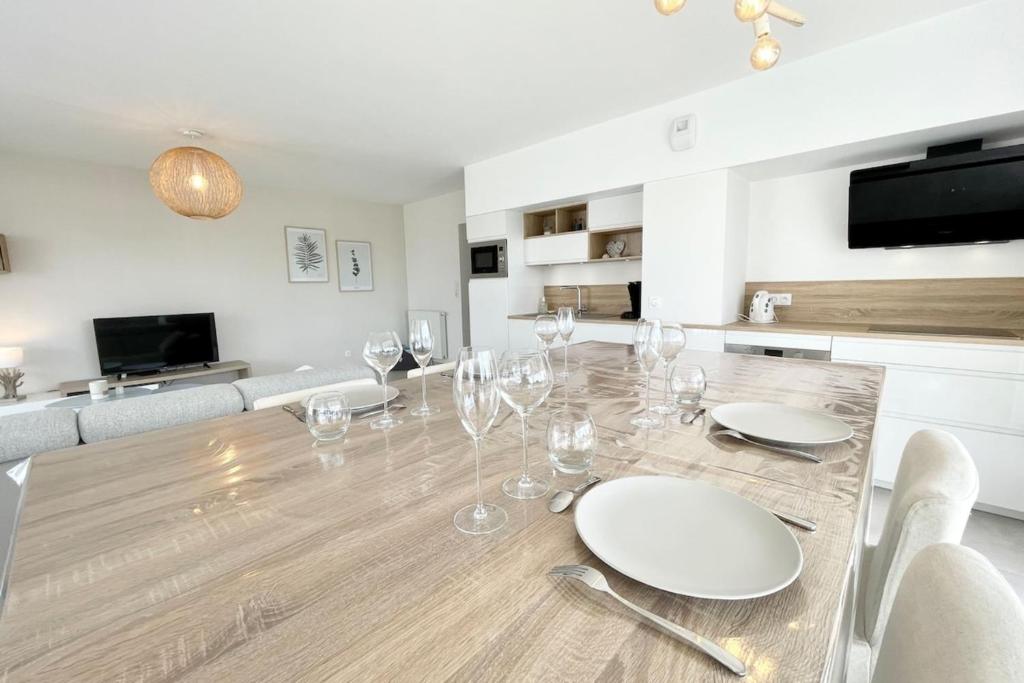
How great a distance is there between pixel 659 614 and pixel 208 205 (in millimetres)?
3268

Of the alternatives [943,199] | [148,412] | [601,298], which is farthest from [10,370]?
[943,199]

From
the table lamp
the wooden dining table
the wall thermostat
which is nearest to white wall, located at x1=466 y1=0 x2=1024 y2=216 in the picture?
the wall thermostat

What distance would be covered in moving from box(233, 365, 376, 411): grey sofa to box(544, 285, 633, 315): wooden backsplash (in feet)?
8.58

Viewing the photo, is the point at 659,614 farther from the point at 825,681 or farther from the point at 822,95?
the point at 822,95

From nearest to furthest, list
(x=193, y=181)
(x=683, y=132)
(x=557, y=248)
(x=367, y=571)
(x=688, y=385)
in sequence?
(x=367, y=571)
(x=688, y=385)
(x=193, y=181)
(x=683, y=132)
(x=557, y=248)

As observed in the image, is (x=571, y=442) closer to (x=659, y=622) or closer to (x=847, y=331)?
(x=659, y=622)

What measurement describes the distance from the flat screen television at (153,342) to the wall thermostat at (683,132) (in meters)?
4.64

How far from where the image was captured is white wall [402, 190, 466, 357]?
5340 millimetres

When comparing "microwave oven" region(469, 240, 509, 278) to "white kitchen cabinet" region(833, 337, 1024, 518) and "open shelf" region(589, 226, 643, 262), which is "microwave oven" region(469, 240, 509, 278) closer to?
"open shelf" region(589, 226, 643, 262)

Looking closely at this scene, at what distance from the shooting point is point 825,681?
0.36 meters

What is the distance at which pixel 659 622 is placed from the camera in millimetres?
408

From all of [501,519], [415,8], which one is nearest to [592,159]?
[415,8]

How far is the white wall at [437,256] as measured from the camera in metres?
5.34

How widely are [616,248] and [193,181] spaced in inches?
125
